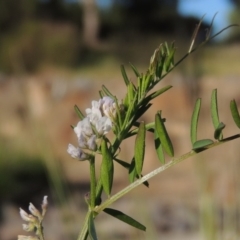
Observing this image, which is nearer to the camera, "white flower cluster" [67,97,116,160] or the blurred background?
"white flower cluster" [67,97,116,160]

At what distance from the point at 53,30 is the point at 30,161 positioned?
274 cm

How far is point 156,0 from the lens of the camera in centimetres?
837

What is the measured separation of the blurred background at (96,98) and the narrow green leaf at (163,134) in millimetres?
53

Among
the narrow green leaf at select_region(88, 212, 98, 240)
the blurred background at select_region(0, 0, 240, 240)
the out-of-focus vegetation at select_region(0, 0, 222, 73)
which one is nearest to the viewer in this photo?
the narrow green leaf at select_region(88, 212, 98, 240)

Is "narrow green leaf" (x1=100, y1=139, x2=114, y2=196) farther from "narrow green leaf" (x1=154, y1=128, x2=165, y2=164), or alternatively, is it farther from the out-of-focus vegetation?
the out-of-focus vegetation

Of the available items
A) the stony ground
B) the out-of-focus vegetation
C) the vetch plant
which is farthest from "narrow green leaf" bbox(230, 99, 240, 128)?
the out-of-focus vegetation

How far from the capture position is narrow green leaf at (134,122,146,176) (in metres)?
0.21

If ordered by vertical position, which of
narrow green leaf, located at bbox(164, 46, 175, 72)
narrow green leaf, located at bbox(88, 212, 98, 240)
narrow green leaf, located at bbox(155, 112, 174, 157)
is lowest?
narrow green leaf, located at bbox(88, 212, 98, 240)

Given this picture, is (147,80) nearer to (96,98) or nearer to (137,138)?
(137,138)

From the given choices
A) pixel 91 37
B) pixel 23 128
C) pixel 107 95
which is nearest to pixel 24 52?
pixel 91 37

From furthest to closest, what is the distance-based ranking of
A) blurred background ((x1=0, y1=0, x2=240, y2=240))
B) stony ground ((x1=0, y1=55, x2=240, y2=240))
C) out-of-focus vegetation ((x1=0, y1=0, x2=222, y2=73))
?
out-of-focus vegetation ((x1=0, y1=0, x2=222, y2=73)) < stony ground ((x1=0, y1=55, x2=240, y2=240)) < blurred background ((x1=0, y1=0, x2=240, y2=240))

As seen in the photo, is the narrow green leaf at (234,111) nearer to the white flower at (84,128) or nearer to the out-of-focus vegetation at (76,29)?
the white flower at (84,128)

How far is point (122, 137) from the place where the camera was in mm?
210

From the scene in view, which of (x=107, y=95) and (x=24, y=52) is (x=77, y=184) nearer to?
(x=24, y=52)
